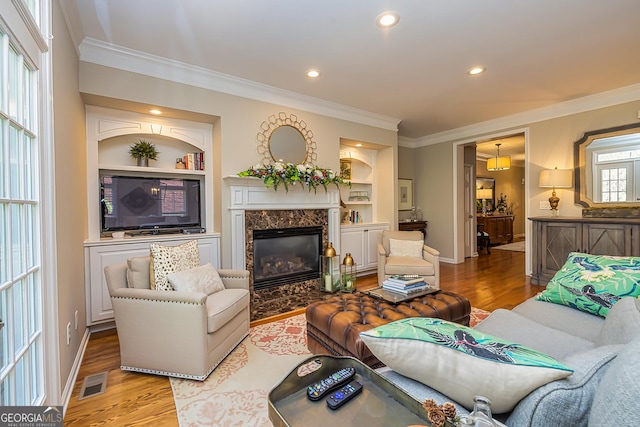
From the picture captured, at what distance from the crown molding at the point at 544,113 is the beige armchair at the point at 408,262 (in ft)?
8.52

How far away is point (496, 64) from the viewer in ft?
10.3

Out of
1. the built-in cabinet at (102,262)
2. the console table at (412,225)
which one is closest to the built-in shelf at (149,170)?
the built-in cabinet at (102,262)

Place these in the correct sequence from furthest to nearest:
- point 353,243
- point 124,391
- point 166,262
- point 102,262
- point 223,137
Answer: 1. point 353,243
2. point 223,137
3. point 102,262
4. point 166,262
5. point 124,391

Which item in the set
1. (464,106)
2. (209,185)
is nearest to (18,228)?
(209,185)

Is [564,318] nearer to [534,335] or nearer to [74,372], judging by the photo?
[534,335]

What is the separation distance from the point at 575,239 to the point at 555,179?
2.94 feet

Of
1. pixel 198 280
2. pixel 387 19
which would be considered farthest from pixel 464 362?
pixel 387 19

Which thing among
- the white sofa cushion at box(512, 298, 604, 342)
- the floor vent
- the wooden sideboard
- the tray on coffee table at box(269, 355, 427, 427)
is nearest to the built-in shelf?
the floor vent

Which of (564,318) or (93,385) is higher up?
(564,318)

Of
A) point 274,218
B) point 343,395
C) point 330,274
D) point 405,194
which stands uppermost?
point 405,194

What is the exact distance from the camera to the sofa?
2.12 ft

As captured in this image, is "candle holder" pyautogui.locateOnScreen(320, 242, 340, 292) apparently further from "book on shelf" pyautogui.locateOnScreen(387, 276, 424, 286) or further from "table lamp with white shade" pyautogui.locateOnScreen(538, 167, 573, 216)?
"table lamp with white shade" pyautogui.locateOnScreen(538, 167, 573, 216)

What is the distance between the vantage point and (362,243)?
4867mm

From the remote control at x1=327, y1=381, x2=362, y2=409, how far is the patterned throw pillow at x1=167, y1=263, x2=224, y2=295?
5.51 feet
